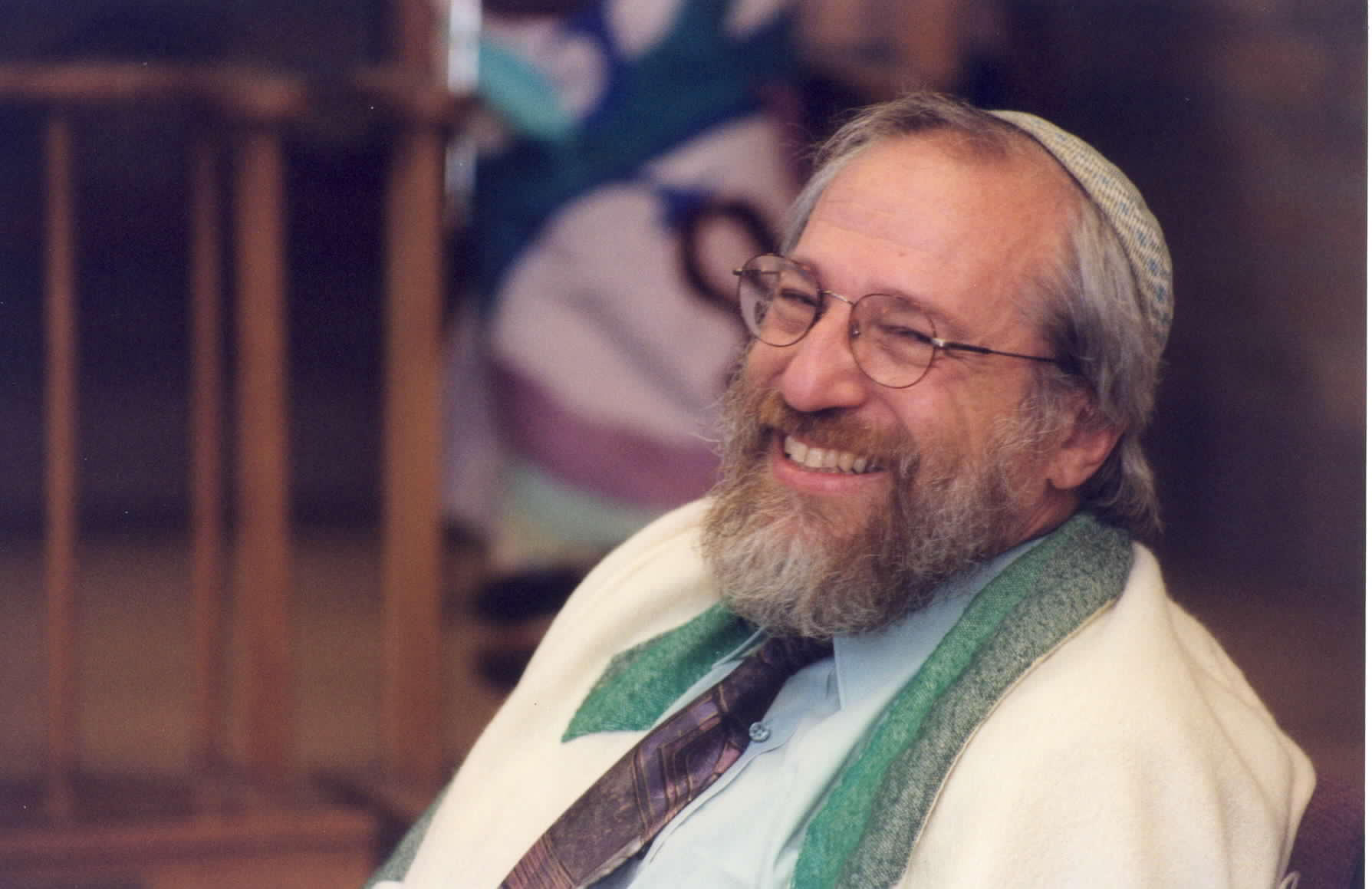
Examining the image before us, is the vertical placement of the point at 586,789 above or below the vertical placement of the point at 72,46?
below

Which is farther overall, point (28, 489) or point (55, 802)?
point (28, 489)

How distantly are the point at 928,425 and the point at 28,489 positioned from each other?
7.84ft

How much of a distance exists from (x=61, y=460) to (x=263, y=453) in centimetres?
39

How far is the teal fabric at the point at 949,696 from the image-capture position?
1.49m

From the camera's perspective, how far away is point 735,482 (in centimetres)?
189

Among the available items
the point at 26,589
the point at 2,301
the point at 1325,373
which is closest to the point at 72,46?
the point at 2,301

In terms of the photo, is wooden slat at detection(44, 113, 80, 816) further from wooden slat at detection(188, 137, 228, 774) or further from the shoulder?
the shoulder

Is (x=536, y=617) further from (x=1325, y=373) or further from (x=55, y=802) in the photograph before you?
(x=1325, y=373)

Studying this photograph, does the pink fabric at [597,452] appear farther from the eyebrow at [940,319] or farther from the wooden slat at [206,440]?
the eyebrow at [940,319]

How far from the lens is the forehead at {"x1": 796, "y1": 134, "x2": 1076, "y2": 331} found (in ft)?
5.67

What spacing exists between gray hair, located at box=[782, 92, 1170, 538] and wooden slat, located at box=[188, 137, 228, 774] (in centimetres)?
172

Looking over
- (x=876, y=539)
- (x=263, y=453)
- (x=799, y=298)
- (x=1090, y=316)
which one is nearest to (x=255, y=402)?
(x=263, y=453)

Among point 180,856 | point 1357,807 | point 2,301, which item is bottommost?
point 180,856

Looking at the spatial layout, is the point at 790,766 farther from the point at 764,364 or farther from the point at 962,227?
the point at 962,227
